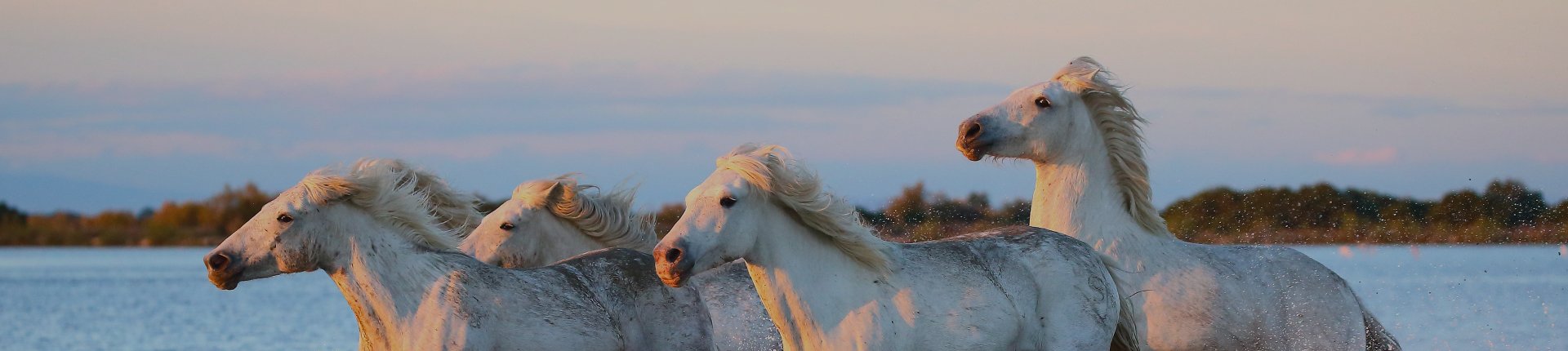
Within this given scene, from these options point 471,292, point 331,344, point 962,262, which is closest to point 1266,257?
point 962,262

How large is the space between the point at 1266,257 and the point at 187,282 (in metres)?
40.1

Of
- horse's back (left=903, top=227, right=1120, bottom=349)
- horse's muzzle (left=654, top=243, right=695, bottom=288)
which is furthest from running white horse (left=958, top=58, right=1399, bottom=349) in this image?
horse's muzzle (left=654, top=243, right=695, bottom=288)

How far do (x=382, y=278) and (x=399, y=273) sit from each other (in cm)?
6

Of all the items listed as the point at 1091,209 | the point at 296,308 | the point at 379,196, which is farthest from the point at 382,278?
the point at 296,308

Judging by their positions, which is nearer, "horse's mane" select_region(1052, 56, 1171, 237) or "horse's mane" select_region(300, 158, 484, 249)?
"horse's mane" select_region(300, 158, 484, 249)

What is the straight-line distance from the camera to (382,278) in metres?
6.60

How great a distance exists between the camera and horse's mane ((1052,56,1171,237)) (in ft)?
26.6

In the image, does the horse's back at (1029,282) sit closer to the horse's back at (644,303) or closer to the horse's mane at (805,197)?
the horse's mane at (805,197)

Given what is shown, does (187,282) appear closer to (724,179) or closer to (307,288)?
(307,288)

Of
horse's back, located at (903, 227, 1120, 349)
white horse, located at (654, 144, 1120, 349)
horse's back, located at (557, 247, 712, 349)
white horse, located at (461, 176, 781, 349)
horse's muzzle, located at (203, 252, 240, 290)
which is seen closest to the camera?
white horse, located at (654, 144, 1120, 349)

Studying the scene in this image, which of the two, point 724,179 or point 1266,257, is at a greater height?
point 724,179

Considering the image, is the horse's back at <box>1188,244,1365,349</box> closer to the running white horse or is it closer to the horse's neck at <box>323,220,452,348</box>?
the running white horse

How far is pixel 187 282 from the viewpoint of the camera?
4400 centimetres

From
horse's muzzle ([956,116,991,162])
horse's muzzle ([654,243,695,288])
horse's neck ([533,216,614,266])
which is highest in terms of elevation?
horse's muzzle ([956,116,991,162])
